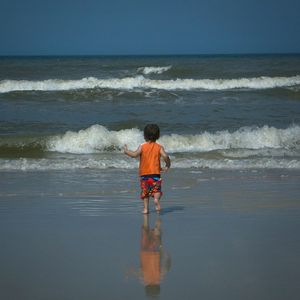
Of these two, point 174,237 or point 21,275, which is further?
point 174,237

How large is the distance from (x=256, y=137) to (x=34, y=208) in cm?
724

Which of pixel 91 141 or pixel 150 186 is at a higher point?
pixel 150 186

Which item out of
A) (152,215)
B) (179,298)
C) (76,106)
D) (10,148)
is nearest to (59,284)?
(179,298)

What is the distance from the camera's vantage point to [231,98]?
773 inches

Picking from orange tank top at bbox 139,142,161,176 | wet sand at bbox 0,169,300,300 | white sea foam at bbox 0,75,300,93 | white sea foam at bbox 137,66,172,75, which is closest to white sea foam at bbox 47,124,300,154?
wet sand at bbox 0,169,300,300

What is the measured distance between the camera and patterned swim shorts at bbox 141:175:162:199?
227 inches

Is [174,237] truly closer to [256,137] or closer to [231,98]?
[256,137]

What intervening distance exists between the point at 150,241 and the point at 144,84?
777 inches

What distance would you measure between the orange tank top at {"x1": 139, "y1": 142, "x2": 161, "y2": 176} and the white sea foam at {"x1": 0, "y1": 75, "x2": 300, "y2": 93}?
56.1 feet

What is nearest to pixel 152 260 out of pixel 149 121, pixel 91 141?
pixel 91 141

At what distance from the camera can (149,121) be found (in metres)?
14.5

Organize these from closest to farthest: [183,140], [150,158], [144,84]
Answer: [150,158] < [183,140] < [144,84]

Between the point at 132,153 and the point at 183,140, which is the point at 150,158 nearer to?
the point at 132,153

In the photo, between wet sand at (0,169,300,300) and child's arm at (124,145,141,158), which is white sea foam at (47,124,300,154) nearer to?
wet sand at (0,169,300,300)
